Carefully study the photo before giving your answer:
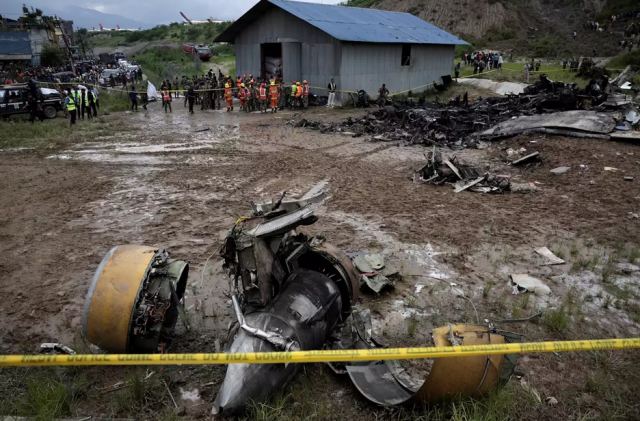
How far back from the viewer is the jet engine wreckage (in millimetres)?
3432

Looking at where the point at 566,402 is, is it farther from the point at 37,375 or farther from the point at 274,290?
the point at 37,375

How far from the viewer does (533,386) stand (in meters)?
4.14

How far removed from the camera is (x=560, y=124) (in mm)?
13961

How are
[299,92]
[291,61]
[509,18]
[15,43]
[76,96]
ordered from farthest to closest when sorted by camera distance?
[509,18], [15,43], [291,61], [299,92], [76,96]

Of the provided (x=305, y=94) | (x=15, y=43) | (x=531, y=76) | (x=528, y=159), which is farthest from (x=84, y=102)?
(x=15, y=43)

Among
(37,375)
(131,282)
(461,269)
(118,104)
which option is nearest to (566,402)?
(461,269)

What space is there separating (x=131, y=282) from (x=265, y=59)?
2505cm

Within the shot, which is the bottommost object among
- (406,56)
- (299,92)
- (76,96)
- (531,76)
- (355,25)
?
(76,96)

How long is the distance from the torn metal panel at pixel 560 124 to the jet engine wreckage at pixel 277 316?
40.3 ft

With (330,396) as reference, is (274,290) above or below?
above

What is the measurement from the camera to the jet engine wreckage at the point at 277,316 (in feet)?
11.3

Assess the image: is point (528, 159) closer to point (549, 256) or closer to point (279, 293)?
point (549, 256)

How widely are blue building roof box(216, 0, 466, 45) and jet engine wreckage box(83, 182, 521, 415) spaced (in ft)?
63.9

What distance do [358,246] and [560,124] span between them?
1048 centimetres
